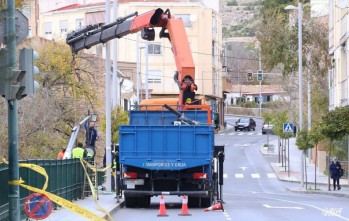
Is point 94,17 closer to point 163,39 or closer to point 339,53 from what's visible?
point 163,39

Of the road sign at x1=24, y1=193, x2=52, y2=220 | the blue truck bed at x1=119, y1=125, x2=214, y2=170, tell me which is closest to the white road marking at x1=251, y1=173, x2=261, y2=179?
the blue truck bed at x1=119, y1=125, x2=214, y2=170

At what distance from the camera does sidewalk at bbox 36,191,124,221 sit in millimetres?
22837

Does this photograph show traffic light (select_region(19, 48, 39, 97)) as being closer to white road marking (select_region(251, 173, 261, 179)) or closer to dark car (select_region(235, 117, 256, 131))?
white road marking (select_region(251, 173, 261, 179))

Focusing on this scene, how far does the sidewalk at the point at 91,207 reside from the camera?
22.8m

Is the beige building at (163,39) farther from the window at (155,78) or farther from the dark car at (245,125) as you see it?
the dark car at (245,125)

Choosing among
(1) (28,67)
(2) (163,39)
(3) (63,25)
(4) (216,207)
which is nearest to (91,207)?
(4) (216,207)

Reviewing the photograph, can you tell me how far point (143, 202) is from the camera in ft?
97.0

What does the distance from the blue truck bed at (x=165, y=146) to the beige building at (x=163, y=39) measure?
56.8m

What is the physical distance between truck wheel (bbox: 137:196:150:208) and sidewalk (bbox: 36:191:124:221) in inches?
21.8

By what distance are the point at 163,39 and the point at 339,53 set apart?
38471mm

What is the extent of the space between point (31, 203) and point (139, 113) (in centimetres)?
1270

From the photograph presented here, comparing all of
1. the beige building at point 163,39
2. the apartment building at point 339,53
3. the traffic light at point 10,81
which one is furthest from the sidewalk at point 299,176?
the traffic light at point 10,81

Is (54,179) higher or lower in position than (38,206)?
lower

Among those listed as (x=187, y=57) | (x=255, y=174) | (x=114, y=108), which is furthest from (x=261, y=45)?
(x=187, y=57)
